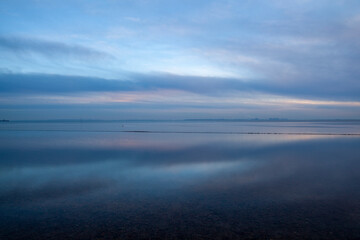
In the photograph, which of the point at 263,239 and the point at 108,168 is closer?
the point at 263,239

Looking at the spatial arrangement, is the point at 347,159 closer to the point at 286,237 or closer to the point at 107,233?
the point at 286,237

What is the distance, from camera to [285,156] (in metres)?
18.1

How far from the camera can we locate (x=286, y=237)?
6.29 meters

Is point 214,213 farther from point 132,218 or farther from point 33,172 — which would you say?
point 33,172

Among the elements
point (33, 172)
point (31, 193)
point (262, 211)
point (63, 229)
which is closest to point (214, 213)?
point (262, 211)

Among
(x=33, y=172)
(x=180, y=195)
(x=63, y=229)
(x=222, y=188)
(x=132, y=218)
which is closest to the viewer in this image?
(x=63, y=229)

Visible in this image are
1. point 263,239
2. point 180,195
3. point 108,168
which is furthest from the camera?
point 108,168

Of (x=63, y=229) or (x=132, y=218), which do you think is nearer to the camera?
(x=63, y=229)

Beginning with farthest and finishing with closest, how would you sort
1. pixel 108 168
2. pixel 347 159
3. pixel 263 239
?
pixel 347 159
pixel 108 168
pixel 263 239

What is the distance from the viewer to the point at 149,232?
260 inches

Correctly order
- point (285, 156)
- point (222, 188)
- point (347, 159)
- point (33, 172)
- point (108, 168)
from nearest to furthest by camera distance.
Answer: point (222, 188)
point (33, 172)
point (108, 168)
point (347, 159)
point (285, 156)

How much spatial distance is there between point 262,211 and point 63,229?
5.61 metres

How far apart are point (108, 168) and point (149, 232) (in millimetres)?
8349

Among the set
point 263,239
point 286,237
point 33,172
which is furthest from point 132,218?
point 33,172
